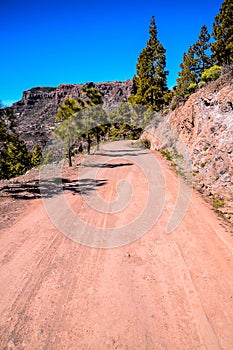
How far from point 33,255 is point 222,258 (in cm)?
636

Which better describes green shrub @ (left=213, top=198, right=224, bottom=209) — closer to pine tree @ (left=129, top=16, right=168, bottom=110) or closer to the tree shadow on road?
the tree shadow on road

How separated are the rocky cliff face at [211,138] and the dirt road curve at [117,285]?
3431 millimetres

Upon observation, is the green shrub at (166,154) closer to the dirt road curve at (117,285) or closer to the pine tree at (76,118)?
the pine tree at (76,118)

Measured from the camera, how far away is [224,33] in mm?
27406

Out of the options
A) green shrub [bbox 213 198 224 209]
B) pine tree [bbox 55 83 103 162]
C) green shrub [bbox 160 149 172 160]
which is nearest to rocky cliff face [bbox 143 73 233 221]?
green shrub [bbox 213 198 224 209]

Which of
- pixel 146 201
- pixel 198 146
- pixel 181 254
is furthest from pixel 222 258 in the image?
pixel 198 146

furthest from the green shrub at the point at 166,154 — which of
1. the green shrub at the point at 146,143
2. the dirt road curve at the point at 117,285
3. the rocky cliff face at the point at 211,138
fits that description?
the dirt road curve at the point at 117,285

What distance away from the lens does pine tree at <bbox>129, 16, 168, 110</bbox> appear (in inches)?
1355

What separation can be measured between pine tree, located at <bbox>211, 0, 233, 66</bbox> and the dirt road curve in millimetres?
26061

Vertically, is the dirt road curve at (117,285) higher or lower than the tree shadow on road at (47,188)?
lower

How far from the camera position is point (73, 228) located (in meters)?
9.30

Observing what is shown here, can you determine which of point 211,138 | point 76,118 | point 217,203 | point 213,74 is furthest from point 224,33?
point 217,203

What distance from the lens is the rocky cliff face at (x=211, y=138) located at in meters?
13.1

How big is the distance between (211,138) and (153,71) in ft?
77.8
